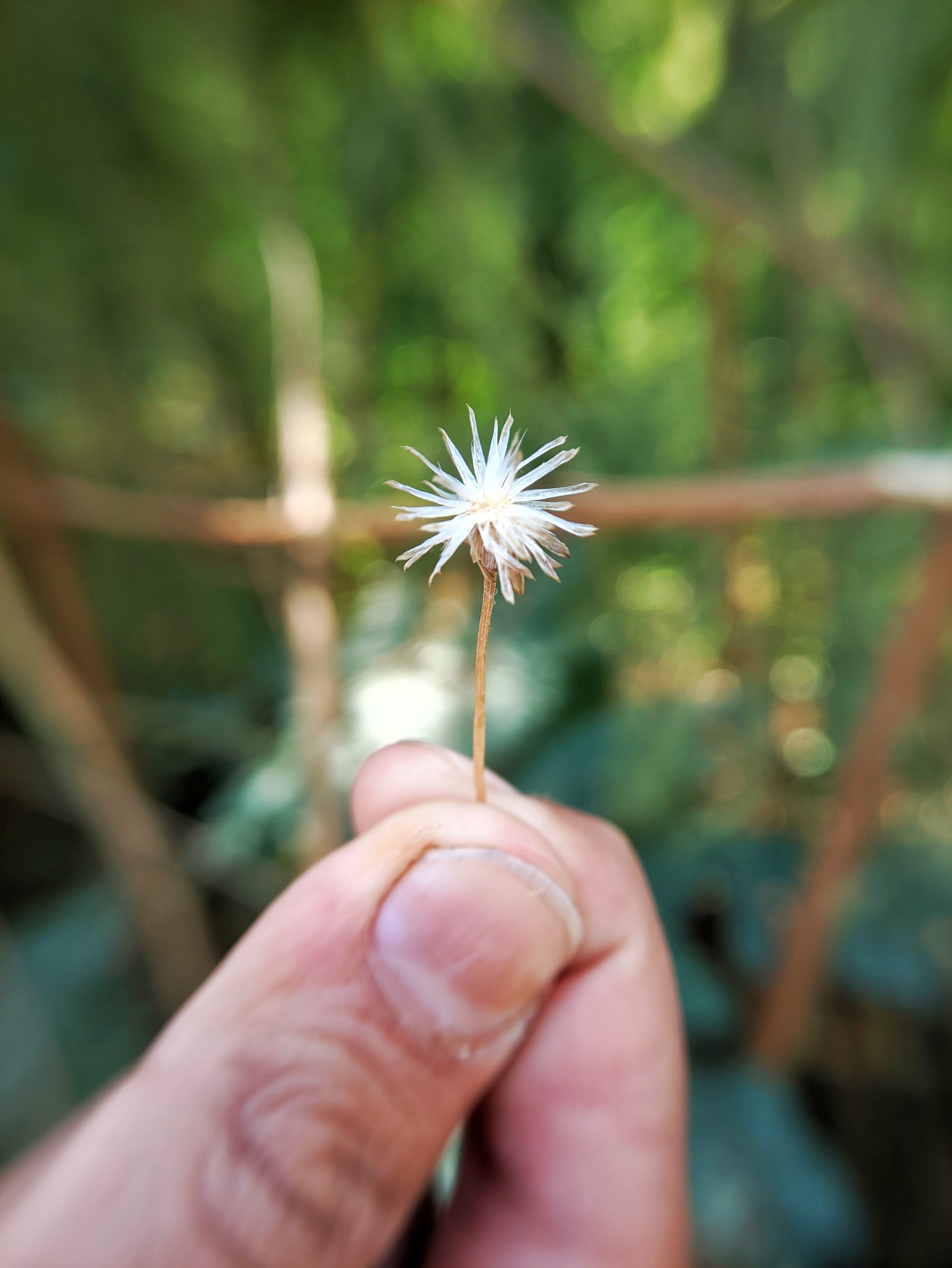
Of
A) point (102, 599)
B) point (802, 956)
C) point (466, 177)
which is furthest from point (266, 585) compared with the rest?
point (802, 956)

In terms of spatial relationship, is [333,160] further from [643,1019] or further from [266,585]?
[643,1019]

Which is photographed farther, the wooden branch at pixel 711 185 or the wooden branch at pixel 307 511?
the wooden branch at pixel 711 185

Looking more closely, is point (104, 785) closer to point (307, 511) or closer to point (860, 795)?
point (307, 511)

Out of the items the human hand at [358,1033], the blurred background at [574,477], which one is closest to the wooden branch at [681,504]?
the blurred background at [574,477]

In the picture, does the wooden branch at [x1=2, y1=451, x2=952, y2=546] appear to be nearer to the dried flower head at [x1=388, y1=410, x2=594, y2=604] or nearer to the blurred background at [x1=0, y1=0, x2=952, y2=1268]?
the blurred background at [x1=0, y1=0, x2=952, y2=1268]

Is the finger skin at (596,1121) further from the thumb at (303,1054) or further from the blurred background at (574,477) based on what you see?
the blurred background at (574,477)

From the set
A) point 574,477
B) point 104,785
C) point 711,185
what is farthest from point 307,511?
point 711,185

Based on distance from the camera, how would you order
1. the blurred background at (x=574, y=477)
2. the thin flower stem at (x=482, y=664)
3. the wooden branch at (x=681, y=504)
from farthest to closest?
the blurred background at (x=574, y=477) < the wooden branch at (x=681, y=504) < the thin flower stem at (x=482, y=664)
